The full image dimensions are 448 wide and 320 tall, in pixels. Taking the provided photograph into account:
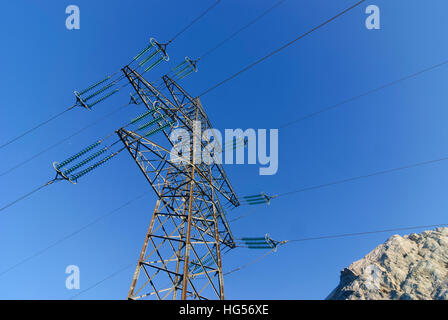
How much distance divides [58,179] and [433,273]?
65.0 meters

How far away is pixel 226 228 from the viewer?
17781 millimetres

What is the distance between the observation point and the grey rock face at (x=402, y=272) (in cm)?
4834

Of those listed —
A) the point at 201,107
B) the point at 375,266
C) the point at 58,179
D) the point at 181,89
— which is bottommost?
the point at 375,266

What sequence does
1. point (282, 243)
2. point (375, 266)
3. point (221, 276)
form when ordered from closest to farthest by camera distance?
point (221, 276), point (282, 243), point (375, 266)

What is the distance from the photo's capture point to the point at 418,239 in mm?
64312

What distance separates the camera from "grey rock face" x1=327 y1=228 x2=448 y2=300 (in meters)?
48.3

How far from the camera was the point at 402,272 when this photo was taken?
54438 millimetres
